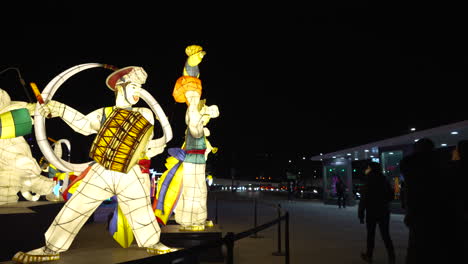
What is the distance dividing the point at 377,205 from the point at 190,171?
9.55 feet

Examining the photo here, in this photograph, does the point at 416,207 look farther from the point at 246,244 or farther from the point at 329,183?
the point at 329,183

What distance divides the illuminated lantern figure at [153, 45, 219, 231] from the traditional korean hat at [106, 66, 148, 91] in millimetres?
1405

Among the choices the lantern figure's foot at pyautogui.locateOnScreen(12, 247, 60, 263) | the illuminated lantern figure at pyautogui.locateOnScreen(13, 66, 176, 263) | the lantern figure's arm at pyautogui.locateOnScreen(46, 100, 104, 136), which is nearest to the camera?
the lantern figure's foot at pyautogui.locateOnScreen(12, 247, 60, 263)

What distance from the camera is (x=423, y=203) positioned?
2934 mm

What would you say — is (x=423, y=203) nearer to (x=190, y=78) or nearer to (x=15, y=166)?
(x=190, y=78)

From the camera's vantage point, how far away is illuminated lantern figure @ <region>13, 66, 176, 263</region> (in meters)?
4.23

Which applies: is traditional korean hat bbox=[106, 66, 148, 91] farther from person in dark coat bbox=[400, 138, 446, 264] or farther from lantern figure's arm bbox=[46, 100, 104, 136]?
person in dark coat bbox=[400, 138, 446, 264]

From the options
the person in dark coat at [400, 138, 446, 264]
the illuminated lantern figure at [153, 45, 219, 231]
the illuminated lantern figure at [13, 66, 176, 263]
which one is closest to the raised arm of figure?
the illuminated lantern figure at [153, 45, 219, 231]

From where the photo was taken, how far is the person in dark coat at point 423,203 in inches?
109

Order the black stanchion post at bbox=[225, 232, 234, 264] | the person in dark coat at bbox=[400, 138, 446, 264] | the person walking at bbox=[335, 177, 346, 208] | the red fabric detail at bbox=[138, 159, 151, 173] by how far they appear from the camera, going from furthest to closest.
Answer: the person walking at bbox=[335, 177, 346, 208]
the red fabric detail at bbox=[138, 159, 151, 173]
the person in dark coat at bbox=[400, 138, 446, 264]
the black stanchion post at bbox=[225, 232, 234, 264]

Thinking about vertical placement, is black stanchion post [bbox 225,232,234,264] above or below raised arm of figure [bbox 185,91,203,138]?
below

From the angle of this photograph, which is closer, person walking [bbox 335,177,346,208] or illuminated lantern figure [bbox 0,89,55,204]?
illuminated lantern figure [bbox 0,89,55,204]

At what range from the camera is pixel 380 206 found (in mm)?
5379

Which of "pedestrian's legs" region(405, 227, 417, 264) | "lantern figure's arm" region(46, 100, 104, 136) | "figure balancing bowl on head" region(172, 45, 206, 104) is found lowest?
"pedestrian's legs" region(405, 227, 417, 264)
